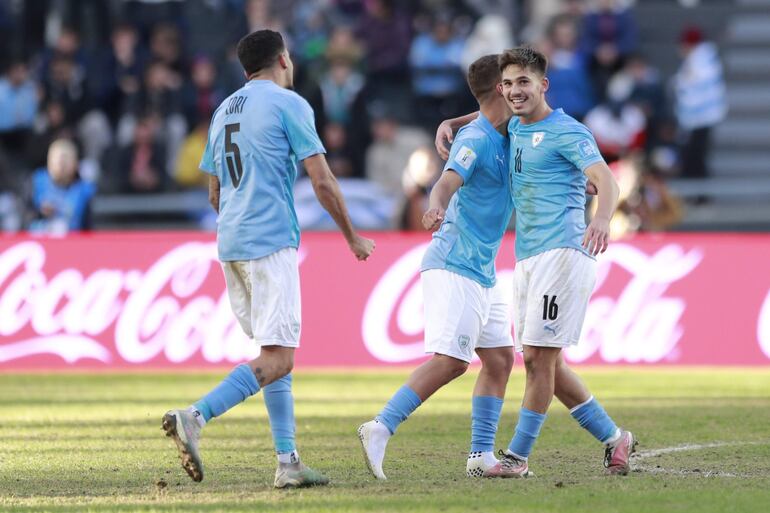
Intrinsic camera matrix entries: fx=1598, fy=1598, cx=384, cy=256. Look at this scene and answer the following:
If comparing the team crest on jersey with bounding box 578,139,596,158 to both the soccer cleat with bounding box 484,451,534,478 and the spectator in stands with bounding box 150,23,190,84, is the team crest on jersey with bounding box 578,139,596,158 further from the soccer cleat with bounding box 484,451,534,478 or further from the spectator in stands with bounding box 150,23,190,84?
the spectator in stands with bounding box 150,23,190,84

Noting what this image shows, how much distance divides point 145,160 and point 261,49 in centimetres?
1417

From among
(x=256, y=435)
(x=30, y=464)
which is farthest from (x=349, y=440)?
(x=30, y=464)

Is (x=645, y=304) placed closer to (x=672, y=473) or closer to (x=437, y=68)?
(x=437, y=68)

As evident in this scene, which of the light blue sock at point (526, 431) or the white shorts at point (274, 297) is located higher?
the white shorts at point (274, 297)

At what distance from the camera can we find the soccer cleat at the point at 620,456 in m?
8.70

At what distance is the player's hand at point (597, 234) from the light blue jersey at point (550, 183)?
425mm

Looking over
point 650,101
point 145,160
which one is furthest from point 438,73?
point 145,160

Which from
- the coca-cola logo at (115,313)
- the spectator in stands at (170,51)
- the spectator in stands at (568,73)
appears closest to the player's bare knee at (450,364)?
the coca-cola logo at (115,313)

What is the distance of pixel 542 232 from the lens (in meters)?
8.37

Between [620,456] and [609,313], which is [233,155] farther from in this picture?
[609,313]

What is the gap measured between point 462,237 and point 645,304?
347 inches

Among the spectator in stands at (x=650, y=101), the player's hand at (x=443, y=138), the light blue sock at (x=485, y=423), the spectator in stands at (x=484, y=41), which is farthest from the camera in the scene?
the spectator in stands at (x=484, y=41)

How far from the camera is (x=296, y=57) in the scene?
22.8m

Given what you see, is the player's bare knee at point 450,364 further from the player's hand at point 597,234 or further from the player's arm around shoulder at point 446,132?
the player's arm around shoulder at point 446,132
